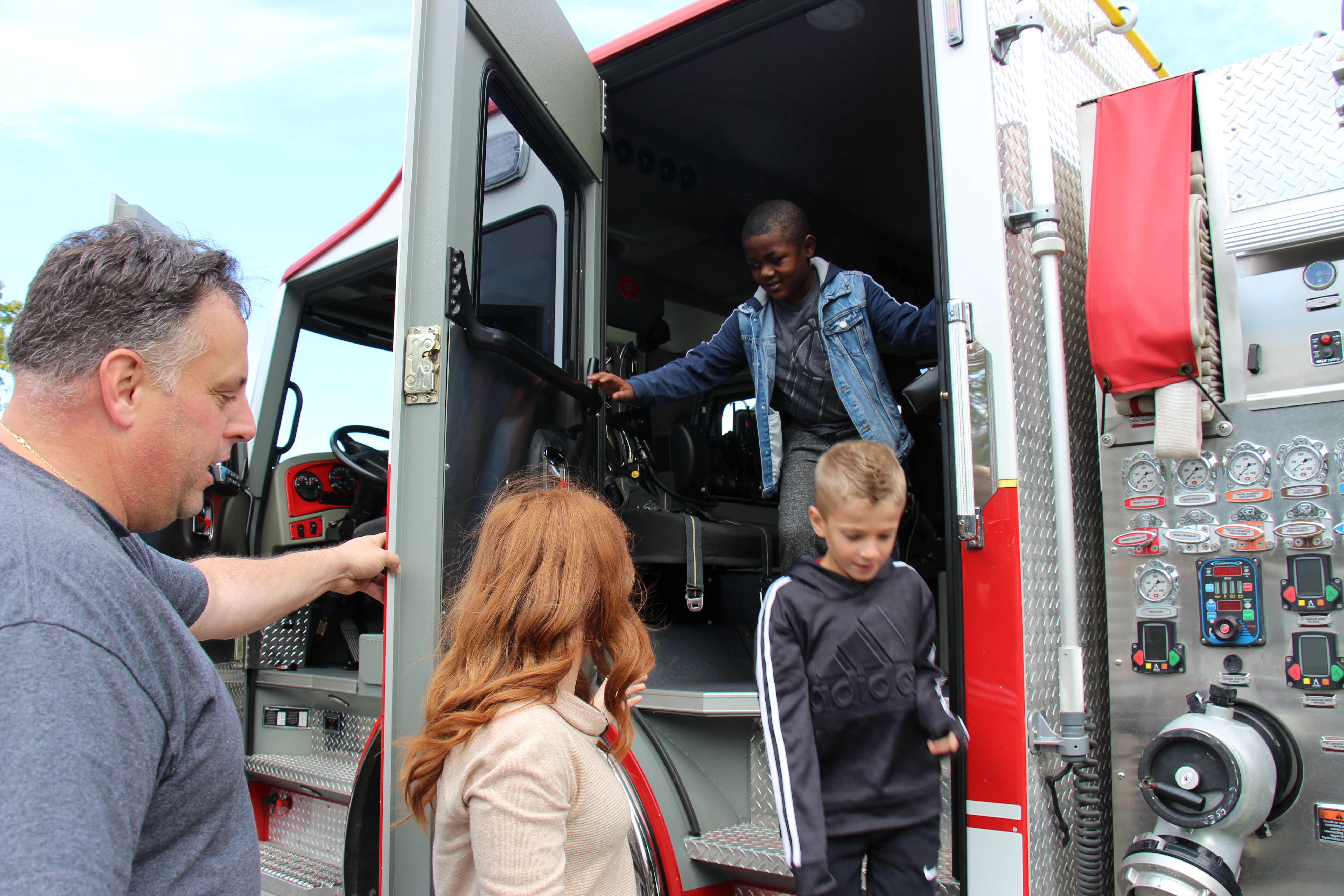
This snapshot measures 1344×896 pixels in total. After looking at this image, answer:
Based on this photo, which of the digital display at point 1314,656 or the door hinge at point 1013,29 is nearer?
the digital display at point 1314,656

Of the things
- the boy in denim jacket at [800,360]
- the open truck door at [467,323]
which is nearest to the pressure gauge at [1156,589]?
the boy in denim jacket at [800,360]

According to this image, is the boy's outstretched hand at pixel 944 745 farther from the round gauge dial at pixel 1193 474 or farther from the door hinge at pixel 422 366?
the door hinge at pixel 422 366

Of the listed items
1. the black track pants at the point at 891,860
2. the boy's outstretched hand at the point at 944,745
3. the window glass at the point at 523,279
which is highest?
Answer: the window glass at the point at 523,279

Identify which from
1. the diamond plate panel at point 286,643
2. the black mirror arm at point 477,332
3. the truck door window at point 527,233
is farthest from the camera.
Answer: the diamond plate panel at point 286,643

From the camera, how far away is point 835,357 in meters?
2.77

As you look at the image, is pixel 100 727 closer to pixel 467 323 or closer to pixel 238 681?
pixel 467 323

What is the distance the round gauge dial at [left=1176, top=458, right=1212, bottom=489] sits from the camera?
1.93 metres

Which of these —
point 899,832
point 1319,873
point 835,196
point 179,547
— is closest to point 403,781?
point 899,832

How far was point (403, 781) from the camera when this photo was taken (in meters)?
1.27

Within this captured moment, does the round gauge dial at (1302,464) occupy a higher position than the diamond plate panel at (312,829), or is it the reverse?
the round gauge dial at (1302,464)

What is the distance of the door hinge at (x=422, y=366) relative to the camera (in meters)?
1.74

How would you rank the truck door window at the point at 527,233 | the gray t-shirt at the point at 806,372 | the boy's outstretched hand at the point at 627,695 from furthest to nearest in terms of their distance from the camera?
the gray t-shirt at the point at 806,372 < the truck door window at the point at 527,233 < the boy's outstretched hand at the point at 627,695

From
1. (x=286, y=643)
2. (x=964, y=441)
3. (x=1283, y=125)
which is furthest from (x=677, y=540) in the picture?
(x=1283, y=125)

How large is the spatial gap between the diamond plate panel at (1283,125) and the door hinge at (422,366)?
1.83 meters
